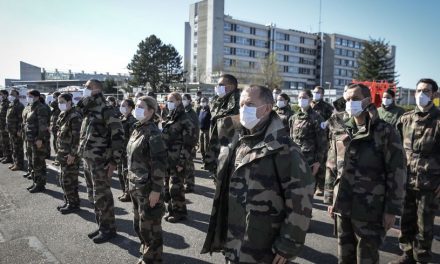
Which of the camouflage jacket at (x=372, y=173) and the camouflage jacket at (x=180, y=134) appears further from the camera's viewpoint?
the camouflage jacket at (x=180, y=134)

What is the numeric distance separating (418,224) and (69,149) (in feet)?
20.7

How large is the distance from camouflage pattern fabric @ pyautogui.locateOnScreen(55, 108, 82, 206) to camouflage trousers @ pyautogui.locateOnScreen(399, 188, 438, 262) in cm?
598

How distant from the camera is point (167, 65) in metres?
53.4

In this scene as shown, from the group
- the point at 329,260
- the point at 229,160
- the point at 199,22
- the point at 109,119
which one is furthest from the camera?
the point at 199,22

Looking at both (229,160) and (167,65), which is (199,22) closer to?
(167,65)

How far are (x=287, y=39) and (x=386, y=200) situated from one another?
296 feet

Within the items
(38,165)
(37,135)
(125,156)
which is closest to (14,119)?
(37,135)

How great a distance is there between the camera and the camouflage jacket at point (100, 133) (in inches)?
225

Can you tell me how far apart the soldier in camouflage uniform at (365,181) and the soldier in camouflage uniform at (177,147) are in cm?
340

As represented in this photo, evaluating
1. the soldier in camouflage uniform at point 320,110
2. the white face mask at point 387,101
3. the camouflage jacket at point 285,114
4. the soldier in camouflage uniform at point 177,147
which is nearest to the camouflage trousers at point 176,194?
the soldier in camouflage uniform at point 177,147

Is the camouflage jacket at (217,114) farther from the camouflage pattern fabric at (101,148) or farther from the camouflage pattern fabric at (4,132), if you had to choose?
the camouflage pattern fabric at (4,132)

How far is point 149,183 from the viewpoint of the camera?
15.2 ft

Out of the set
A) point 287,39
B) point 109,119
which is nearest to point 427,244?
point 109,119

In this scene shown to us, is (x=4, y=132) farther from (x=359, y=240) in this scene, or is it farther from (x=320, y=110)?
(x=359, y=240)
